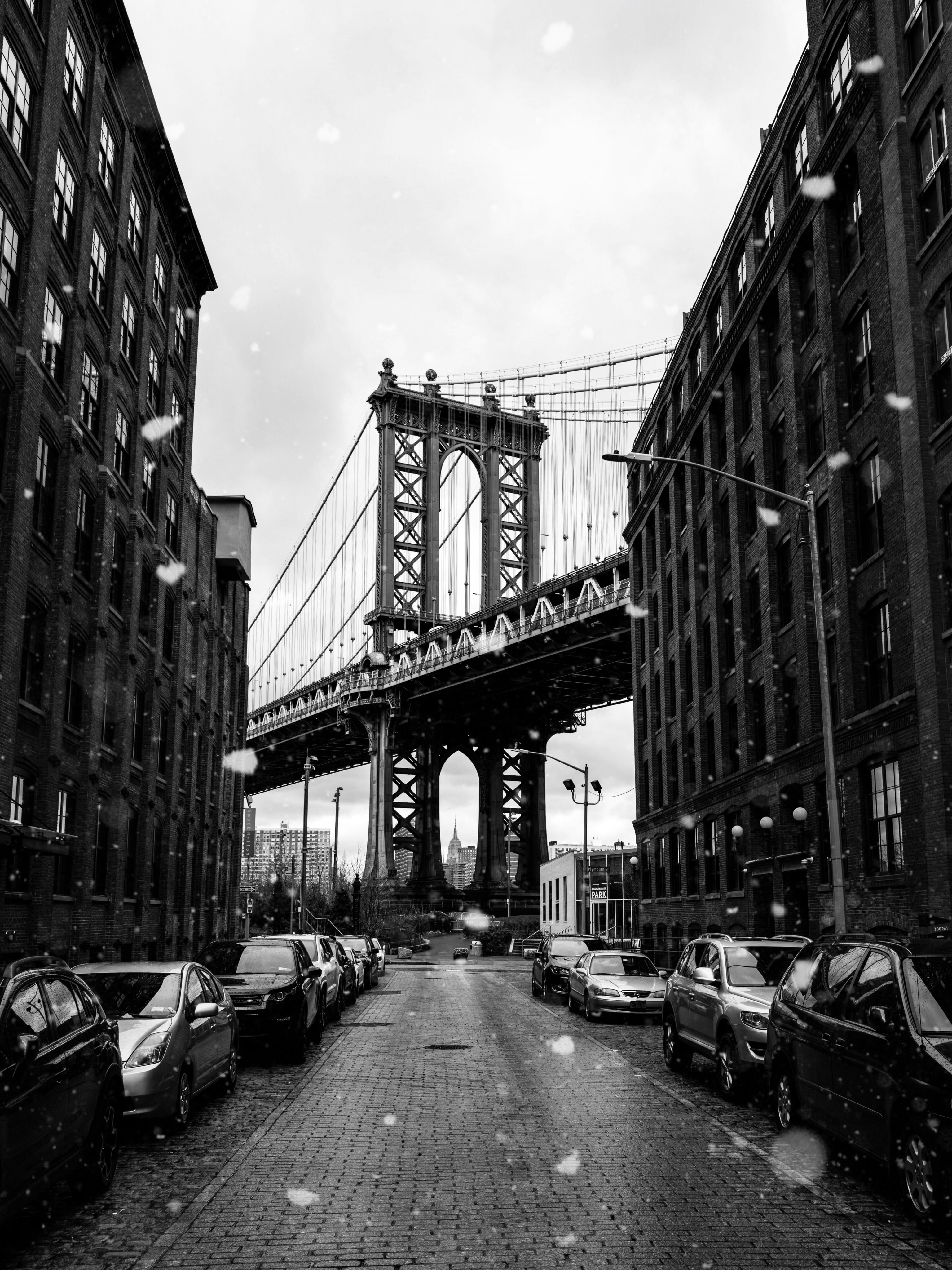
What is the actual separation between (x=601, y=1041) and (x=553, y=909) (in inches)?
2254

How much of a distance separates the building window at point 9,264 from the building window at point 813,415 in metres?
17.2

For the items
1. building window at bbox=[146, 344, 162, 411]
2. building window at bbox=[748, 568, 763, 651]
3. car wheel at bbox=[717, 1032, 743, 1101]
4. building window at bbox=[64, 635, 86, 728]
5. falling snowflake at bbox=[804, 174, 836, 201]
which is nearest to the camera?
car wheel at bbox=[717, 1032, 743, 1101]

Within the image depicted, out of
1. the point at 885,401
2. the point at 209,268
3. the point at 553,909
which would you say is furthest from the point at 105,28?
the point at 553,909

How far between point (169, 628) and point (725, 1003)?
2664cm

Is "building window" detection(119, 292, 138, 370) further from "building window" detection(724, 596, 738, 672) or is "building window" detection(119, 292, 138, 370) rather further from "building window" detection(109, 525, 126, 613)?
"building window" detection(724, 596, 738, 672)

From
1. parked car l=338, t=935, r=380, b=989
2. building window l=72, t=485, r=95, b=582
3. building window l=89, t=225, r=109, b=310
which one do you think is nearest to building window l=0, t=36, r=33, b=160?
building window l=89, t=225, r=109, b=310

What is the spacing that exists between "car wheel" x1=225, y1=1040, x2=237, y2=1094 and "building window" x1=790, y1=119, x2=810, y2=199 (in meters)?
24.5

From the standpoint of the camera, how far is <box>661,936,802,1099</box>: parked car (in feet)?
40.6

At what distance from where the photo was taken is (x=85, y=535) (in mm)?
27031

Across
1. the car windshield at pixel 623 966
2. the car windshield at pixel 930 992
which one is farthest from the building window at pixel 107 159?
the car windshield at pixel 930 992

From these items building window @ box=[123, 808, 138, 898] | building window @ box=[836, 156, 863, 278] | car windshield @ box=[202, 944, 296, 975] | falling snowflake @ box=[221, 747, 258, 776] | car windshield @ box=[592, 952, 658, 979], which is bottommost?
car windshield @ box=[592, 952, 658, 979]

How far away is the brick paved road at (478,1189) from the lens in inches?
269

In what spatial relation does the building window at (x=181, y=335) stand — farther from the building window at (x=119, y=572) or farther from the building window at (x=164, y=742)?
the building window at (x=164, y=742)

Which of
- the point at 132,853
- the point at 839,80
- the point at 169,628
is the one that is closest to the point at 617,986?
the point at 132,853
